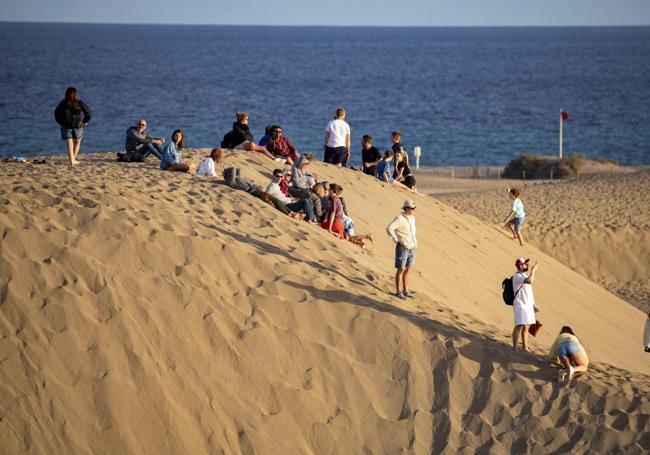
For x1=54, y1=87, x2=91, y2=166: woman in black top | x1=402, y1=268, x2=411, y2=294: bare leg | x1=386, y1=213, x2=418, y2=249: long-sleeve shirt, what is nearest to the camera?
x1=386, y1=213, x2=418, y2=249: long-sleeve shirt

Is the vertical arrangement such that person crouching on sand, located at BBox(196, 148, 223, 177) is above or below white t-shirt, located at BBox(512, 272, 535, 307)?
above

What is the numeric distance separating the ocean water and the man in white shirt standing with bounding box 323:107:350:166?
29.3m

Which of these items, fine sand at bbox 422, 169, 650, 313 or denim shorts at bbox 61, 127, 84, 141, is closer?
denim shorts at bbox 61, 127, 84, 141

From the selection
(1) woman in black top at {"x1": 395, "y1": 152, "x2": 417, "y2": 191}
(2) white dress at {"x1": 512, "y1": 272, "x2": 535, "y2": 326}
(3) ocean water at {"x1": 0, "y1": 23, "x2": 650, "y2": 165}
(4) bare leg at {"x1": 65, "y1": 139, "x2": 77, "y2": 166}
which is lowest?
(3) ocean water at {"x1": 0, "y1": 23, "x2": 650, "y2": 165}

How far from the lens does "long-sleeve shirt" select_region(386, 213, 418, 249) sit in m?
12.9

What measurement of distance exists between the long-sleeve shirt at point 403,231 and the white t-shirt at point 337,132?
7482 millimetres

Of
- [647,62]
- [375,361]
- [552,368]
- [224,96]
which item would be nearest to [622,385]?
[552,368]

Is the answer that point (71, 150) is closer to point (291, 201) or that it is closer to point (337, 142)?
point (291, 201)

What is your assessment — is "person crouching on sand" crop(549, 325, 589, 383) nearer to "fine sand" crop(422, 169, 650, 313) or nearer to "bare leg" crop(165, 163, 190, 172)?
"bare leg" crop(165, 163, 190, 172)

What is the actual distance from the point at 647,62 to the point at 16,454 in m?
142

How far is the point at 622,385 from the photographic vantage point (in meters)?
11.6

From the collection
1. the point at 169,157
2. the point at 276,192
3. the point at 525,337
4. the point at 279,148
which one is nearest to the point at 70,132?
the point at 169,157

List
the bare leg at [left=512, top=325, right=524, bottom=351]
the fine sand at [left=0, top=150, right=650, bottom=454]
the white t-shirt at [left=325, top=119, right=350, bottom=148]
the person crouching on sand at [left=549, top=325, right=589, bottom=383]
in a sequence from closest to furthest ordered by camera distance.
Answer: the fine sand at [left=0, top=150, right=650, bottom=454]
the person crouching on sand at [left=549, top=325, right=589, bottom=383]
the bare leg at [left=512, top=325, right=524, bottom=351]
the white t-shirt at [left=325, top=119, right=350, bottom=148]

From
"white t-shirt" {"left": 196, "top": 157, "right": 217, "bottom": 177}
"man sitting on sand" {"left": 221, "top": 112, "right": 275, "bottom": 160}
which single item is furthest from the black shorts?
"white t-shirt" {"left": 196, "top": 157, "right": 217, "bottom": 177}
